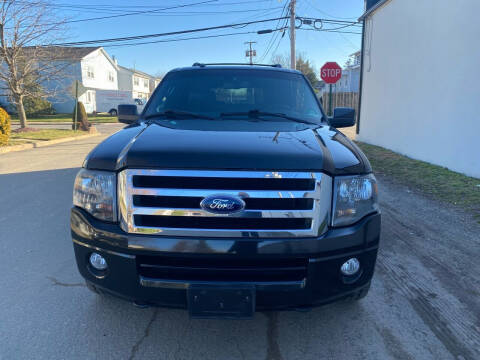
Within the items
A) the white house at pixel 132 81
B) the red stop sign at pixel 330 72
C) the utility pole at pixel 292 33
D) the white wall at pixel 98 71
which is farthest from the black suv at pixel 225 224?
the white house at pixel 132 81

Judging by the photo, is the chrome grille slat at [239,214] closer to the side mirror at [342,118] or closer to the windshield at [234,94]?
the windshield at [234,94]

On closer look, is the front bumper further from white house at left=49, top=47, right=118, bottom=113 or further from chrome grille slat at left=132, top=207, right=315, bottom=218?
white house at left=49, top=47, right=118, bottom=113

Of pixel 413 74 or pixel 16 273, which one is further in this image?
pixel 413 74

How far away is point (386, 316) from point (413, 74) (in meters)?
8.67

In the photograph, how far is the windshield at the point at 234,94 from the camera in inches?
127

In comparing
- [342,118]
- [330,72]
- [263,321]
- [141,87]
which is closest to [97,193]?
[263,321]

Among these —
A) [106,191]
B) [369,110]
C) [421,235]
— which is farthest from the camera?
[369,110]

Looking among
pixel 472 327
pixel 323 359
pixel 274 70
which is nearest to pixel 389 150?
pixel 274 70

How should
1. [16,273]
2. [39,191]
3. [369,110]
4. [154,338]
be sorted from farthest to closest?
[369,110], [39,191], [16,273], [154,338]

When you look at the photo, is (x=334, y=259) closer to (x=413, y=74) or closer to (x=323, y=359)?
(x=323, y=359)

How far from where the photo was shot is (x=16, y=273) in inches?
131

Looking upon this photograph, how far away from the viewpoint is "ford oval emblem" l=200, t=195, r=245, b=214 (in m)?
1.94

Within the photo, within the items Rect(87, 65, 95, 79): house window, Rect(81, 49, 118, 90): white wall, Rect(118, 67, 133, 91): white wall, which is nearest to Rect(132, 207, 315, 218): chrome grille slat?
Rect(81, 49, 118, 90): white wall

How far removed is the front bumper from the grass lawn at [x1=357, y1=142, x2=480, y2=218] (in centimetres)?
384
